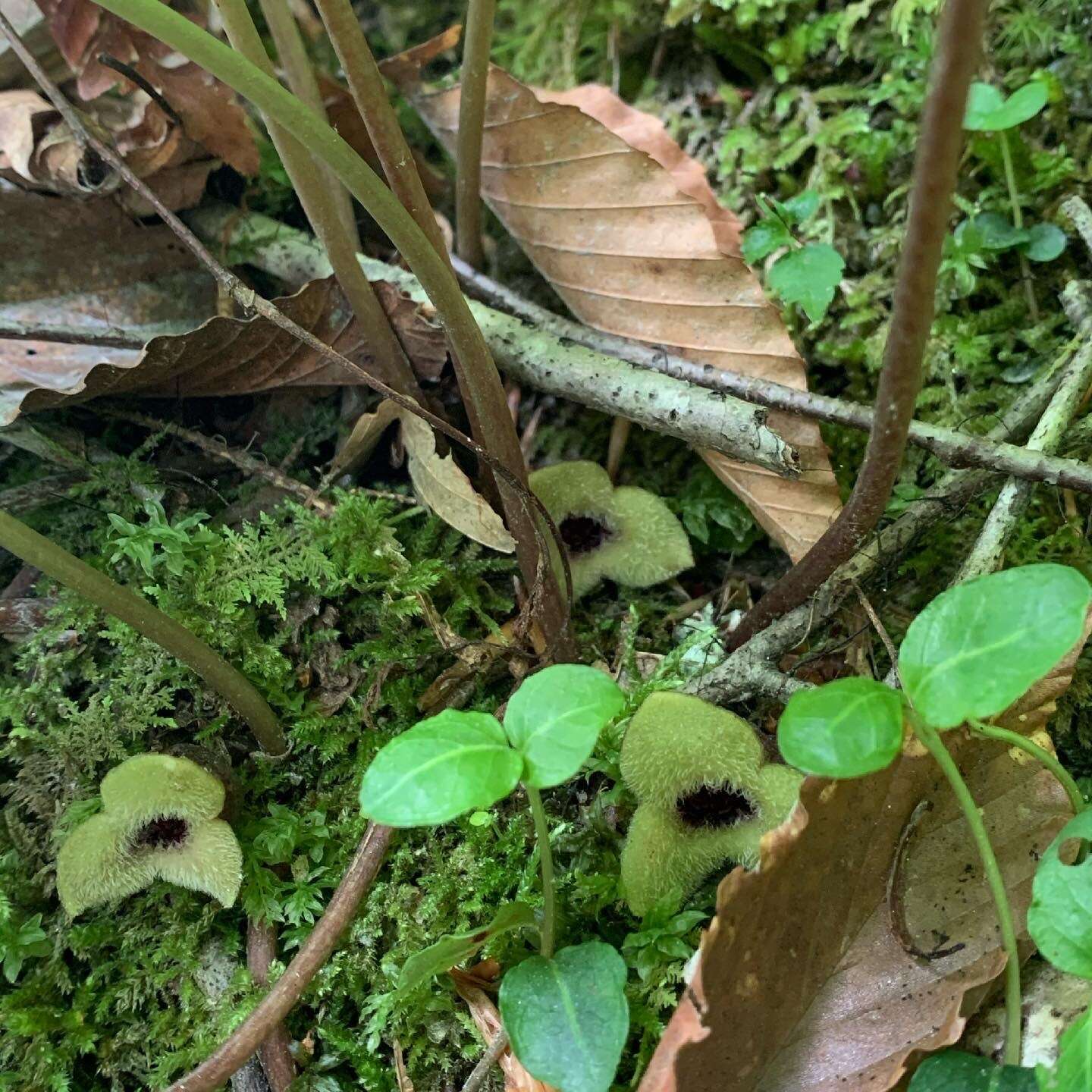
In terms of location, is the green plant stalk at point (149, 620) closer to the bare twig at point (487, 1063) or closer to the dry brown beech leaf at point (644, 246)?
the bare twig at point (487, 1063)

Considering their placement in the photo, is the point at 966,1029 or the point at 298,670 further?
the point at 298,670

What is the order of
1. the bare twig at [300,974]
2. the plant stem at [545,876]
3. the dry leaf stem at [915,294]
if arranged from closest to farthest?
the dry leaf stem at [915,294] → the plant stem at [545,876] → the bare twig at [300,974]

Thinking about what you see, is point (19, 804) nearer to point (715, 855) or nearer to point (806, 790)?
point (715, 855)

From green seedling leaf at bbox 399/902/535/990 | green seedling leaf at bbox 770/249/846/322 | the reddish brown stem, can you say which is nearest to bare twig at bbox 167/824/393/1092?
the reddish brown stem

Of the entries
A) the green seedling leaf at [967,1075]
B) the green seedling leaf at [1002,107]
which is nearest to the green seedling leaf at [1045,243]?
the green seedling leaf at [1002,107]

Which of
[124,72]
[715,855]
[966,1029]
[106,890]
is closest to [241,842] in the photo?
[106,890]

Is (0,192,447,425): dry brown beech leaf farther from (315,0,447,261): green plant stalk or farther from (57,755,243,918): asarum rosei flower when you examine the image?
(57,755,243,918): asarum rosei flower

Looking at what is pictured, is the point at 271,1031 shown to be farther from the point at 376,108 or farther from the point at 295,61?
the point at 295,61
